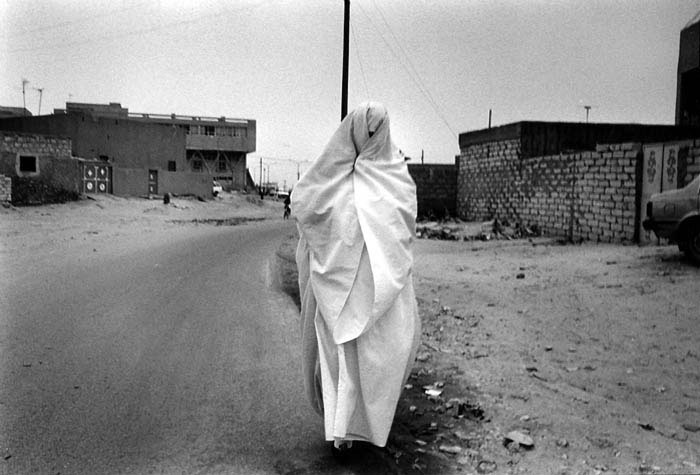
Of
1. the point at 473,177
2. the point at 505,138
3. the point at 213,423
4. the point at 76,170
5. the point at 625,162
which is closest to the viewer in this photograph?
the point at 213,423

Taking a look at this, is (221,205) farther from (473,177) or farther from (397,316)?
(397,316)

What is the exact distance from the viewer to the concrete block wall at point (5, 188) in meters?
23.8

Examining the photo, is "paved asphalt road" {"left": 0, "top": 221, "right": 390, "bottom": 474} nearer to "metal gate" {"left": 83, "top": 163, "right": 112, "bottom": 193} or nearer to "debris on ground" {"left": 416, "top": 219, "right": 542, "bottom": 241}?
"debris on ground" {"left": 416, "top": 219, "right": 542, "bottom": 241}

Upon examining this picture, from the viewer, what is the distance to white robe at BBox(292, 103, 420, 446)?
3.31 m

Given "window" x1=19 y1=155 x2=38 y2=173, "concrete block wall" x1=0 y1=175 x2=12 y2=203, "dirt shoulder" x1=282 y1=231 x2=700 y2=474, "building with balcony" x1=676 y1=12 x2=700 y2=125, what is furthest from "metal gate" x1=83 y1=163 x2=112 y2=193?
"building with balcony" x1=676 y1=12 x2=700 y2=125

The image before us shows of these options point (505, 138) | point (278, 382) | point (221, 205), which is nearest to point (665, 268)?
point (278, 382)

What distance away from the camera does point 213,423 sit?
3982 mm

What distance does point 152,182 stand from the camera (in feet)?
123

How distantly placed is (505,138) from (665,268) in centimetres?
1230

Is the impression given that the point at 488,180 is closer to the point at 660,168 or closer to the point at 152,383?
the point at 660,168

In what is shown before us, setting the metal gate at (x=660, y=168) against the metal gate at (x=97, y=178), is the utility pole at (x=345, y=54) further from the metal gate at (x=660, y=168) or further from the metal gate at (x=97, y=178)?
the metal gate at (x=97, y=178)

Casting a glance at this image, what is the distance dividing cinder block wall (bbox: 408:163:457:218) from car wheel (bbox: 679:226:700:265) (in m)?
17.2

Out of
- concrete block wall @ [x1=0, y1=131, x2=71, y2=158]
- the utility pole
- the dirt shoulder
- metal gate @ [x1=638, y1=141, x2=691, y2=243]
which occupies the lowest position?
the dirt shoulder

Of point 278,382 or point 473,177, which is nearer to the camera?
point 278,382
